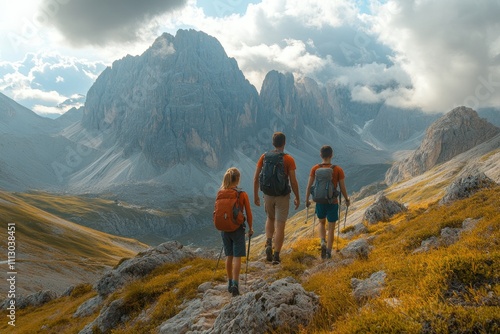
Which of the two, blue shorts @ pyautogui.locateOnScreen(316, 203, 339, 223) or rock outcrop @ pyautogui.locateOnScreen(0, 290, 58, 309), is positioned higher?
blue shorts @ pyautogui.locateOnScreen(316, 203, 339, 223)

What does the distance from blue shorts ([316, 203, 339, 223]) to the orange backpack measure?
4.99 meters

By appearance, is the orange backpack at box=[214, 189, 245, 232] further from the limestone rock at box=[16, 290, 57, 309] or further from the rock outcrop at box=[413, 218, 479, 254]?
the limestone rock at box=[16, 290, 57, 309]

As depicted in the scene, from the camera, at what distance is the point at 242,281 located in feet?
43.2

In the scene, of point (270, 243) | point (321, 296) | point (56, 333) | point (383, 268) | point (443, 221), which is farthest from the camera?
point (56, 333)

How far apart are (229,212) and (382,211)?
24.6 meters

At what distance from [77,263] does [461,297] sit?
9887 centimetres

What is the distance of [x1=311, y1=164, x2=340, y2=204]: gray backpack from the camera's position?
14.3m

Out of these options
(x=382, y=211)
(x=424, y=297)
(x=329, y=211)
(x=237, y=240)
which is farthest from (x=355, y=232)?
(x=424, y=297)

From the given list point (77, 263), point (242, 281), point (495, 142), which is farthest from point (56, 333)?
point (495, 142)

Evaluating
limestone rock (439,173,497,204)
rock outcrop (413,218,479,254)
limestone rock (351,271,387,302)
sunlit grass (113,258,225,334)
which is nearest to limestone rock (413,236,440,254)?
rock outcrop (413,218,479,254)

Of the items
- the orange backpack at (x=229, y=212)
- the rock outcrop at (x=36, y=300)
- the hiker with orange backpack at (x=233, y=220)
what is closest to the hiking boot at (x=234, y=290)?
the hiker with orange backpack at (x=233, y=220)

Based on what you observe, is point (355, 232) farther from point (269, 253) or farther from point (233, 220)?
point (233, 220)

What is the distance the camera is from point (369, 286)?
7.62 m

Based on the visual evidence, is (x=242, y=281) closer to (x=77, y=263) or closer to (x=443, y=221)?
(x=443, y=221)
